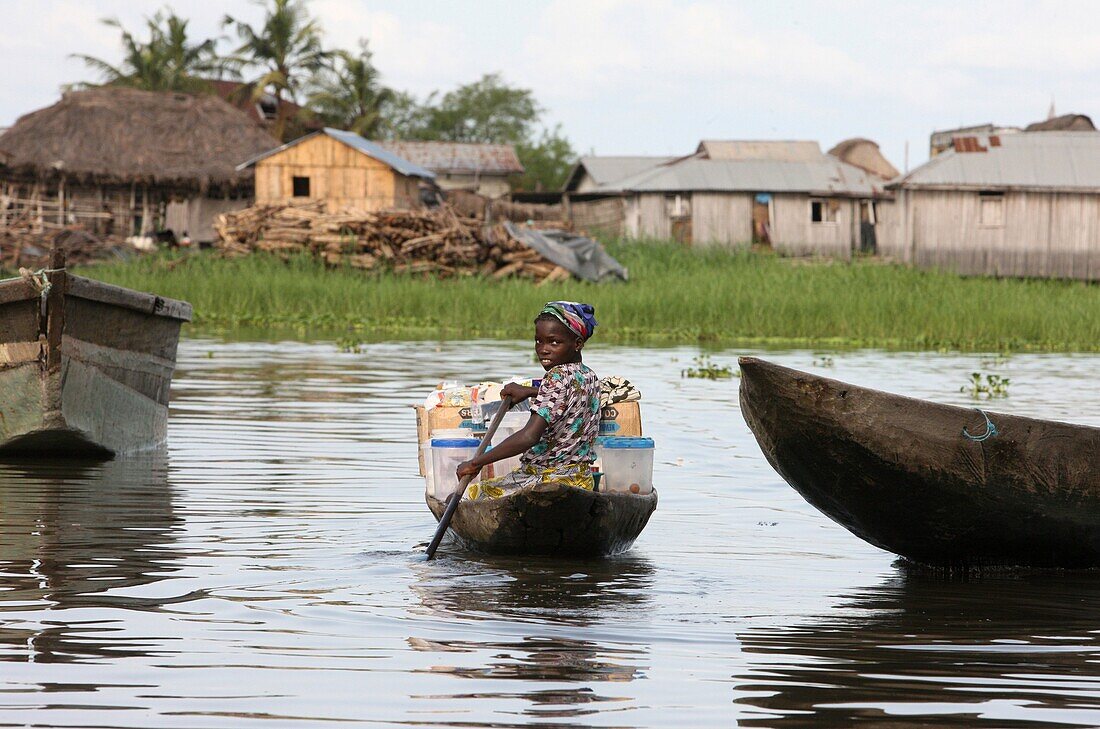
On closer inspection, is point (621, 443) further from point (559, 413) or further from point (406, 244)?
point (406, 244)

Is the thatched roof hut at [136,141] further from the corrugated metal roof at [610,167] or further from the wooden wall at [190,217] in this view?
the corrugated metal roof at [610,167]

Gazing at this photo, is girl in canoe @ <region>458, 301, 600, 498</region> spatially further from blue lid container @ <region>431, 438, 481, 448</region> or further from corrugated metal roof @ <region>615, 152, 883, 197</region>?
corrugated metal roof @ <region>615, 152, 883, 197</region>

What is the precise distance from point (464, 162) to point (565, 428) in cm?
4397

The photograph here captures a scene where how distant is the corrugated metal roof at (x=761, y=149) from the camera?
43250mm

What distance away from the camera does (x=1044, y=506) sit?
20.3 feet

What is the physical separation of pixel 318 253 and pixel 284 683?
24.6 m

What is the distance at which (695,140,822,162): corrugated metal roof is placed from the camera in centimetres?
4325

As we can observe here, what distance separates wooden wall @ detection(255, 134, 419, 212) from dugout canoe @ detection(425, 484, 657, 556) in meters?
29.8

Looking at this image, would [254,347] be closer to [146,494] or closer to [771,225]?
[146,494]

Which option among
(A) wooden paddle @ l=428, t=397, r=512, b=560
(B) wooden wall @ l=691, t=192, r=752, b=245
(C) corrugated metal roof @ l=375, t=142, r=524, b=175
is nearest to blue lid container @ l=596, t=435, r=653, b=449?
(A) wooden paddle @ l=428, t=397, r=512, b=560

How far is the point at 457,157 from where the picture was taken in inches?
1964

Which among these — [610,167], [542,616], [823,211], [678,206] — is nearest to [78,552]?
[542,616]

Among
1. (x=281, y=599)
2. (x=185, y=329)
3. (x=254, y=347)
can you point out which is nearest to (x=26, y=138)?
(x=185, y=329)

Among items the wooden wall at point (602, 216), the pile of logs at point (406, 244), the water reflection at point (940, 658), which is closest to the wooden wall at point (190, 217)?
the pile of logs at point (406, 244)
